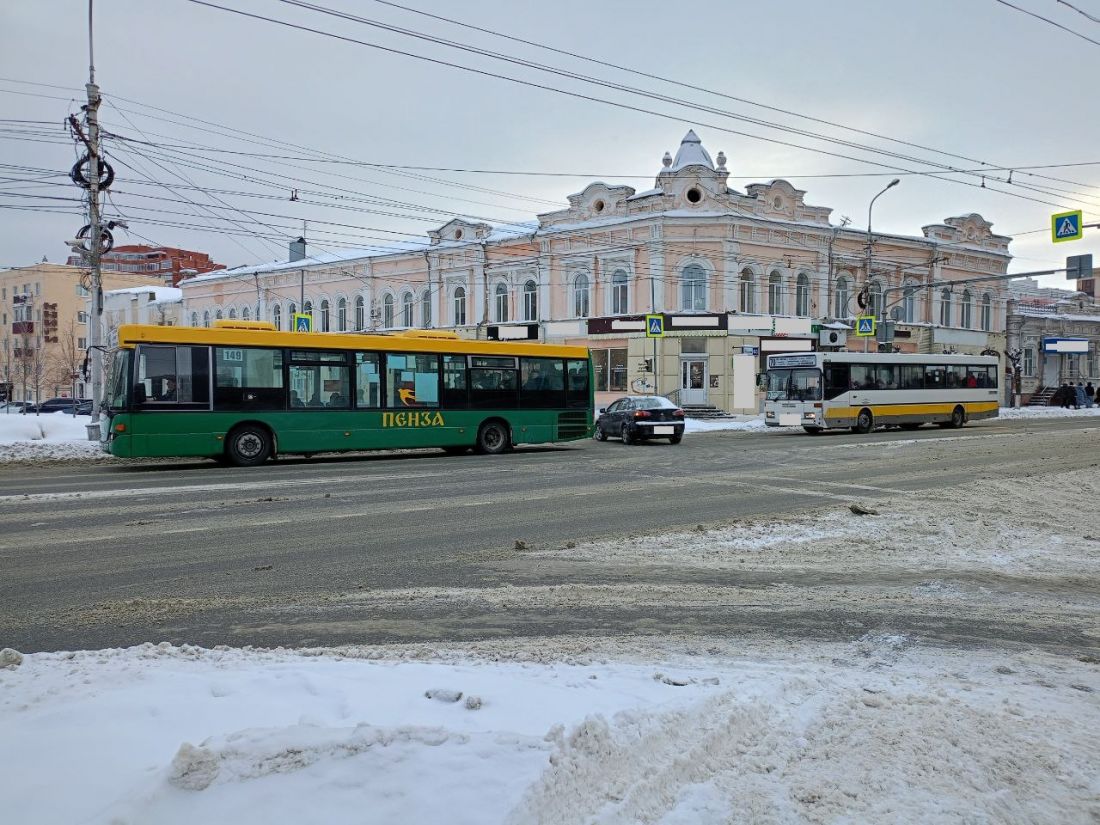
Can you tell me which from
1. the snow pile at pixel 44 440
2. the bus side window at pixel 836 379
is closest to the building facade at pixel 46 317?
the snow pile at pixel 44 440

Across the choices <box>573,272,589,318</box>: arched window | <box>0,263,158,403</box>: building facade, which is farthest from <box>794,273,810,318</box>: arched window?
<box>0,263,158,403</box>: building facade

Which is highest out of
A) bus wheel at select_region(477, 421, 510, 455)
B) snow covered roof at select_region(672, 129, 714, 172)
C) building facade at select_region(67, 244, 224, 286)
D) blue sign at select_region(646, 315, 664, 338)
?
building facade at select_region(67, 244, 224, 286)

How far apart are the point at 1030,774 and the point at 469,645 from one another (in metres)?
3.16

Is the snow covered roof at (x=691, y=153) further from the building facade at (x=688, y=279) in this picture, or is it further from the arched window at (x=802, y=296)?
the arched window at (x=802, y=296)

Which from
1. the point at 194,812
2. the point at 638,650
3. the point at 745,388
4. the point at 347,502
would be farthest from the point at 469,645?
the point at 745,388

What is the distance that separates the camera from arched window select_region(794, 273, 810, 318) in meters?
42.7

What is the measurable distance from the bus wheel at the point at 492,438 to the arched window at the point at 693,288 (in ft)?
67.0

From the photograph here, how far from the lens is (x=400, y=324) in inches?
1975

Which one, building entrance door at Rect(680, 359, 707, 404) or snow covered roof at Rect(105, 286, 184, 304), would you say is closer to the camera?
building entrance door at Rect(680, 359, 707, 404)

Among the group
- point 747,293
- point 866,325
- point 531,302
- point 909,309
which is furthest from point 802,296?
point 531,302

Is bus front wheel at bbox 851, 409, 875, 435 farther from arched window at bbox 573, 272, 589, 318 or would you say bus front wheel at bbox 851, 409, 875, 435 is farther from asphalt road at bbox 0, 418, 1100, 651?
arched window at bbox 573, 272, 589, 318

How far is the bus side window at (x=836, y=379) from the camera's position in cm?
2978

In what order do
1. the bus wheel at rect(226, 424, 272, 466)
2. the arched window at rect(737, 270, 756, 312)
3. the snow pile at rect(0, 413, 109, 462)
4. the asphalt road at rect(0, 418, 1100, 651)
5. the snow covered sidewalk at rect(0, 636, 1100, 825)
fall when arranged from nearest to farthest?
1. the snow covered sidewalk at rect(0, 636, 1100, 825)
2. the asphalt road at rect(0, 418, 1100, 651)
3. the bus wheel at rect(226, 424, 272, 466)
4. the snow pile at rect(0, 413, 109, 462)
5. the arched window at rect(737, 270, 756, 312)

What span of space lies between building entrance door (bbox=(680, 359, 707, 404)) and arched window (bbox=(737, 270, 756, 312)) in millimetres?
3647
